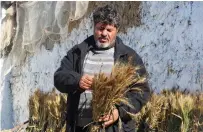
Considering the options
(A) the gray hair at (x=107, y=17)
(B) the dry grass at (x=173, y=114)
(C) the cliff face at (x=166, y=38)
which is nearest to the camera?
(A) the gray hair at (x=107, y=17)

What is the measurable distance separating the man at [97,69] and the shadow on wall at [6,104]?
3.95m

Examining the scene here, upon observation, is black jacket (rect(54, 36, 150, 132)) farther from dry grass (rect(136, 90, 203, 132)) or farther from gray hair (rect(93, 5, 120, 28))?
dry grass (rect(136, 90, 203, 132))

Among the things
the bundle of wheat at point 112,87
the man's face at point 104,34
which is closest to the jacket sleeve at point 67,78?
the bundle of wheat at point 112,87

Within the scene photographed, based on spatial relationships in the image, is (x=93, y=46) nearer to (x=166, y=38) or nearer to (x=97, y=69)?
(x=97, y=69)

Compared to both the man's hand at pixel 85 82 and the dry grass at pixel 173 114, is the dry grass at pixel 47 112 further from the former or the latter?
the man's hand at pixel 85 82

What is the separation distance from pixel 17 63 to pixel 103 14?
3921 millimetres

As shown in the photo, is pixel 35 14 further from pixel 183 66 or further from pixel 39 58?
pixel 183 66

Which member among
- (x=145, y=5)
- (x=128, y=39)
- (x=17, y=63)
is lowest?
(x=17, y=63)

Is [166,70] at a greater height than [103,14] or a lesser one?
lesser

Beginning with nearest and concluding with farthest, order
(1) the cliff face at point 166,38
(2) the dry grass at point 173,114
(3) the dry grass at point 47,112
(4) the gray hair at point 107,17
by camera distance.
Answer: (4) the gray hair at point 107,17 < (2) the dry grass at point 173,114 < (3) the dry grass at point 47,112 < (1) the cliff face at point 166,38

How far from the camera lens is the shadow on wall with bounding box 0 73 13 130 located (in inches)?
251

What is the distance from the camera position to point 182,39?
187 inches

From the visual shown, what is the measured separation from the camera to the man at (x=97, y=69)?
2.48 meters

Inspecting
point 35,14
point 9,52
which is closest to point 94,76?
point 35,14
